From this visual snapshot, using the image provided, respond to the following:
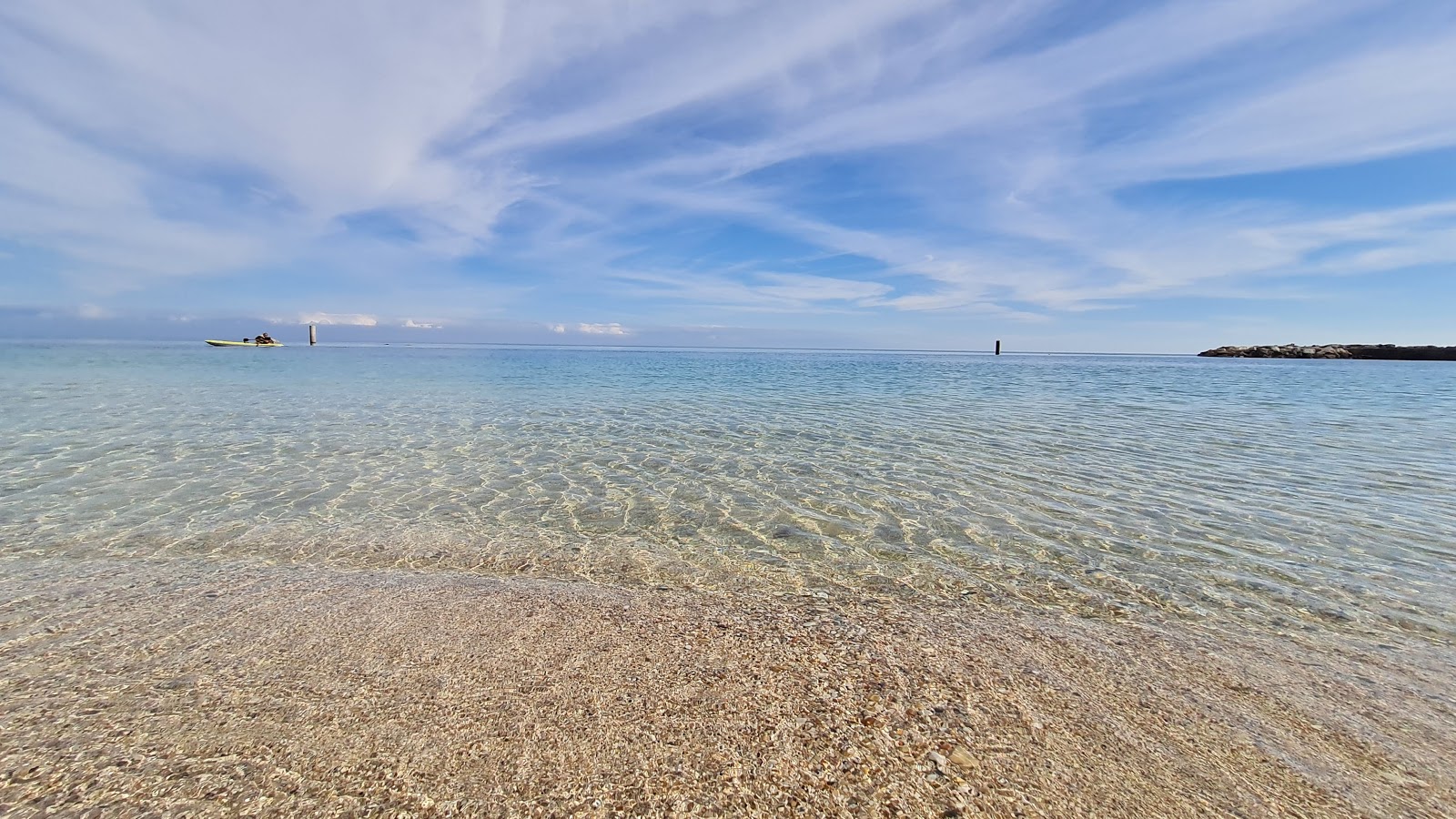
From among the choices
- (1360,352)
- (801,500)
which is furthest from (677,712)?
(1360,352)

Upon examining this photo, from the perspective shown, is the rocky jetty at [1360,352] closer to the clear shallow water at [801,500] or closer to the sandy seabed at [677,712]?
the clear shallow water at [801,500]

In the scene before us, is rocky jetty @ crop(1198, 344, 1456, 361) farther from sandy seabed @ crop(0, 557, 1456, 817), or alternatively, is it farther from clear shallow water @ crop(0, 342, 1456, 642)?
sandy seabed @ crop(0, 557, 1456, 817)

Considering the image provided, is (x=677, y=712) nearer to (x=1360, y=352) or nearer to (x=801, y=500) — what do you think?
(x=801, y=500)

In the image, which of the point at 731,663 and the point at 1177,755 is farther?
the point at 731,663

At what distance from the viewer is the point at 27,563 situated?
16.7ft

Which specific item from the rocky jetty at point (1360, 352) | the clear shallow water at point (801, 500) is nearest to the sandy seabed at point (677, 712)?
the clear shallow water at point (801, 500)

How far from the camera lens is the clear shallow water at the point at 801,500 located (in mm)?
5336

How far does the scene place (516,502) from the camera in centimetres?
755

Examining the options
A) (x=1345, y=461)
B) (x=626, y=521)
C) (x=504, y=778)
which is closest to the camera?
(x=504, y=778)

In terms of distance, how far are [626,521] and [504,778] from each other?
4404 mm

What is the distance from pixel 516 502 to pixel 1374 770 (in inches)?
295

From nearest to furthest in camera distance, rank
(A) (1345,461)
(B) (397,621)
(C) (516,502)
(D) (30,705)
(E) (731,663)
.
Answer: (D) (30,705) < (E) (731,663) < (B) (397,621) < (C) (516,502) < (A) (1345,461)

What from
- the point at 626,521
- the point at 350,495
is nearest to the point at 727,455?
the point at 626,521

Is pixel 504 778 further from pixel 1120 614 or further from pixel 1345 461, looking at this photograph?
pixel 1345 461
